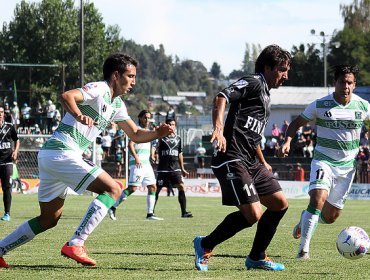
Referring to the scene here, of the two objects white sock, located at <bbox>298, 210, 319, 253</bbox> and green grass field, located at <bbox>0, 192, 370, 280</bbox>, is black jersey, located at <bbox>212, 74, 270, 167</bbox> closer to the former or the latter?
green grass field, located at <bbox>0, 192, 370, 280</bbox>

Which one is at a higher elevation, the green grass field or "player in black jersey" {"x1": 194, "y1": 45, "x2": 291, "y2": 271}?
"player in black jersey" {"x1": 194, "y1": 45, "x2": 291, "y2": 271}

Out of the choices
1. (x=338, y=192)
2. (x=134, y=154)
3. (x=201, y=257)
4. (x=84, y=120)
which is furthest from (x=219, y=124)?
(x=134, y=154)

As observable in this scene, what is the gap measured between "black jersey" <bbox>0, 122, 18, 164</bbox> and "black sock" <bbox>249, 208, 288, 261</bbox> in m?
9.51

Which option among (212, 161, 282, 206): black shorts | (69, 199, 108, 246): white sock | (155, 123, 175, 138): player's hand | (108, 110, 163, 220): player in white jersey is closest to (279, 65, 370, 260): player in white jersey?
(212, 161, 282, 206): black shorts

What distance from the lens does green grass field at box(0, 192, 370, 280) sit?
937 cm

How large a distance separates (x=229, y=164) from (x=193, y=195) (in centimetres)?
2490

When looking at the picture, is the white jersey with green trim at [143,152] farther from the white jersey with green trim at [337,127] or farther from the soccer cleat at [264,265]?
the soccer cleat at [264,265]

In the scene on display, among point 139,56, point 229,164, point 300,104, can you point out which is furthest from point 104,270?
point 139,56

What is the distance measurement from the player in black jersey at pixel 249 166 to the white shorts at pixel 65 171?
1269 mm

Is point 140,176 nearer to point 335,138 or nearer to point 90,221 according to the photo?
point 335,138

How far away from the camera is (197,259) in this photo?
9.70 metres

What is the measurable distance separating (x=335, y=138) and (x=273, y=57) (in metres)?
2.40

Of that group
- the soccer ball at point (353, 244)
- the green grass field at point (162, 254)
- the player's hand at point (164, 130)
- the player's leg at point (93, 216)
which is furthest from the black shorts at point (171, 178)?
the player's leg at point (93, 216)

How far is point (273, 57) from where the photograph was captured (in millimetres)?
9742
